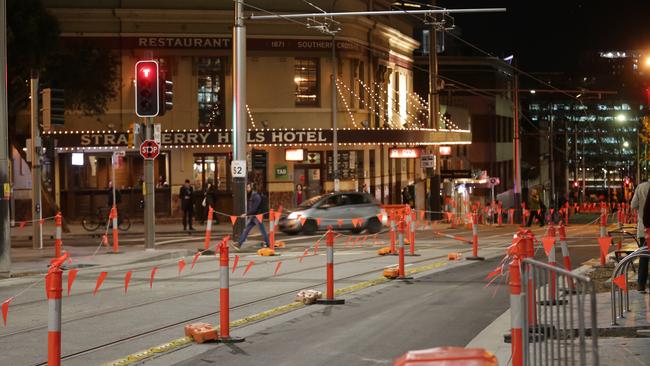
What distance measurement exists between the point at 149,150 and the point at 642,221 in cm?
1416

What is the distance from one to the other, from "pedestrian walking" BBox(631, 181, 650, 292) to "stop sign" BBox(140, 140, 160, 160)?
13.6m

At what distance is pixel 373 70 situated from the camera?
5256cm

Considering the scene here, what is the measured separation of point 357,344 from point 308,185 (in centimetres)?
3759

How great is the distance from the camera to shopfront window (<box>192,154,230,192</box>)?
151 feet

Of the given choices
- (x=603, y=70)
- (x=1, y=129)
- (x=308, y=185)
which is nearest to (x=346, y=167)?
(x=308, y=185)

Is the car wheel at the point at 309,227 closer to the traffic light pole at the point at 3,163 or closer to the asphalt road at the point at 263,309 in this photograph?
the asphalt road at the point at 263,309

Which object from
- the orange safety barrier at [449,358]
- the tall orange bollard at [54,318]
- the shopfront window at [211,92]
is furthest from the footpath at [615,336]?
the shopfront window at [211,92]

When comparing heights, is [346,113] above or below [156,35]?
below

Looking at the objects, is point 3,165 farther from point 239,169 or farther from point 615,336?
point 615,336

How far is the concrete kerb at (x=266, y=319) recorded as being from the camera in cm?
1077

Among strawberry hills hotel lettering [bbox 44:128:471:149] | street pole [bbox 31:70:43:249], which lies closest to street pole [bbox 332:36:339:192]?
strawberry hills hotel lettering [bbox 44:128:471:149]

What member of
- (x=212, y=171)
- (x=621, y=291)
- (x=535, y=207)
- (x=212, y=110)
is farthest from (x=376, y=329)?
(x=212, y=110)

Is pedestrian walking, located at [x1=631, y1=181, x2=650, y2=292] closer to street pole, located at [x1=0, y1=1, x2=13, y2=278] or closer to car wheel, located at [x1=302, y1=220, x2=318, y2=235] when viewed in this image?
street pole, located at [x1=0, y1=1, x2=13, y2=278]

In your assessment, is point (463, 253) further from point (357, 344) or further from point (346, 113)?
point (346, 113)
